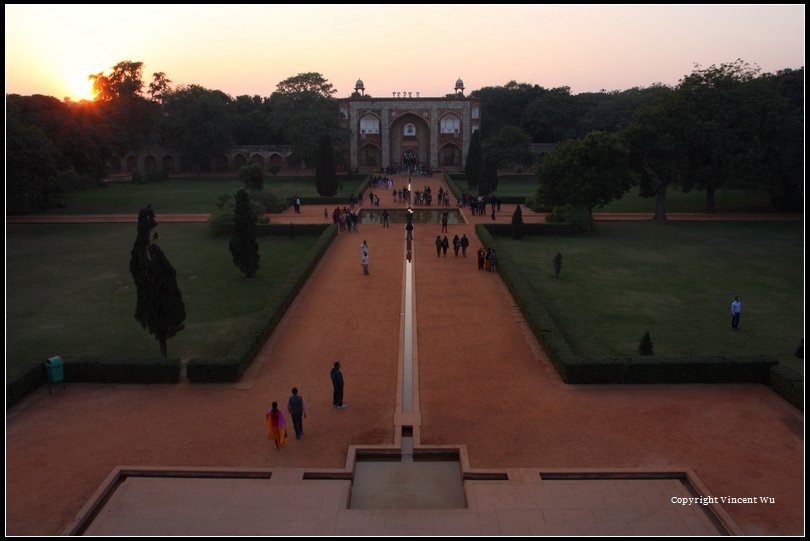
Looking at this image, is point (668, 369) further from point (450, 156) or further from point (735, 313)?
point (450, 156)

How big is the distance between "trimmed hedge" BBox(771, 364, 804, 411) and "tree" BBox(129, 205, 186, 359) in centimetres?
1287

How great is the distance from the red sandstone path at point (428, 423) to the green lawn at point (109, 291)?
229cm

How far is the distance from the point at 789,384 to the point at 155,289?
528 inches

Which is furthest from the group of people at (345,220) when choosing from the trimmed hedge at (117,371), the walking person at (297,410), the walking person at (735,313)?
the walking person at (297,410)

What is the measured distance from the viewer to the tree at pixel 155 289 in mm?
13805

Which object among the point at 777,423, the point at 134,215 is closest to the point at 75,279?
the point at 134,215

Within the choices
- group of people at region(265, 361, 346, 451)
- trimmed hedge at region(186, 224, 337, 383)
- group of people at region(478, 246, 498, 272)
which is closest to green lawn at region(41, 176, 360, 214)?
group of people at region(478, 246, 498, 272)

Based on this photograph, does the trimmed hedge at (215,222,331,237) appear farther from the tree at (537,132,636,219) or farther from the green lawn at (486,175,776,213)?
the green lawn at (486,175,776,213)

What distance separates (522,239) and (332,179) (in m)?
17.9

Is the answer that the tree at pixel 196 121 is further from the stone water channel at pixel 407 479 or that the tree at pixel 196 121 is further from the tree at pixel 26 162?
the stone water channel at pixel 407 479

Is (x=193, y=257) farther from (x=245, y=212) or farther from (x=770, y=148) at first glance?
(x=770, y=148)

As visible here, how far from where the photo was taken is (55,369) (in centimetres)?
1308

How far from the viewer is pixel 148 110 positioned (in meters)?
56.0

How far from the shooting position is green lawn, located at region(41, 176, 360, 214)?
41.9 m
